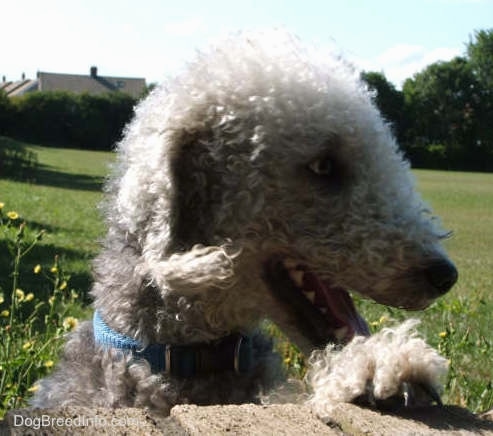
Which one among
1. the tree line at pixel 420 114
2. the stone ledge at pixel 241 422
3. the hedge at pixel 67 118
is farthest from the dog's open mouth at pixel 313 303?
the hedge at pixel 67 118

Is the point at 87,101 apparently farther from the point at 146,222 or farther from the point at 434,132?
the point at 146,222

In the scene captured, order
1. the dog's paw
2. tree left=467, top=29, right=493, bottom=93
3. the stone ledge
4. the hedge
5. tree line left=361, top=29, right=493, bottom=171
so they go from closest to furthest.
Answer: the stone ledge
the dog's paw
the hedge
tree line left=361, top=29, right=493, bottom=171
tree left=467, top=29, right=493, bottom=93

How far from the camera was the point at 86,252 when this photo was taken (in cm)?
940

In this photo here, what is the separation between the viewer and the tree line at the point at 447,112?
5494 centimetres

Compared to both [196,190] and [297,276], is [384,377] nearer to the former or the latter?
[297,276]

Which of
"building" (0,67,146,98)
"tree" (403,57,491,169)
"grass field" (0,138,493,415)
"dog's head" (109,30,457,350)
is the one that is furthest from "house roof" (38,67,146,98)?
"dog's head" (109,30,457,350)

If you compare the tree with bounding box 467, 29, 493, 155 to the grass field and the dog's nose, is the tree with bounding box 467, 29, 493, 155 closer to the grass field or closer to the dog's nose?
the grass field

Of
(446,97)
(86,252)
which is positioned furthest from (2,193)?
(446,97)

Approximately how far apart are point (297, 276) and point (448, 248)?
4720mm

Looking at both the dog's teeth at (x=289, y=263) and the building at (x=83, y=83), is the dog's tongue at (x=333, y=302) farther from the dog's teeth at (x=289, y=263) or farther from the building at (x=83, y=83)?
the building at (x=83, y=83)

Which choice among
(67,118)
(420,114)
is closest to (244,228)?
(67,118)

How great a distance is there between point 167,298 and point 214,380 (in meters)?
0.28

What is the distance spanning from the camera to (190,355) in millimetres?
2352

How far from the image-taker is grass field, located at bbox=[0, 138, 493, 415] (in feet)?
12.6
